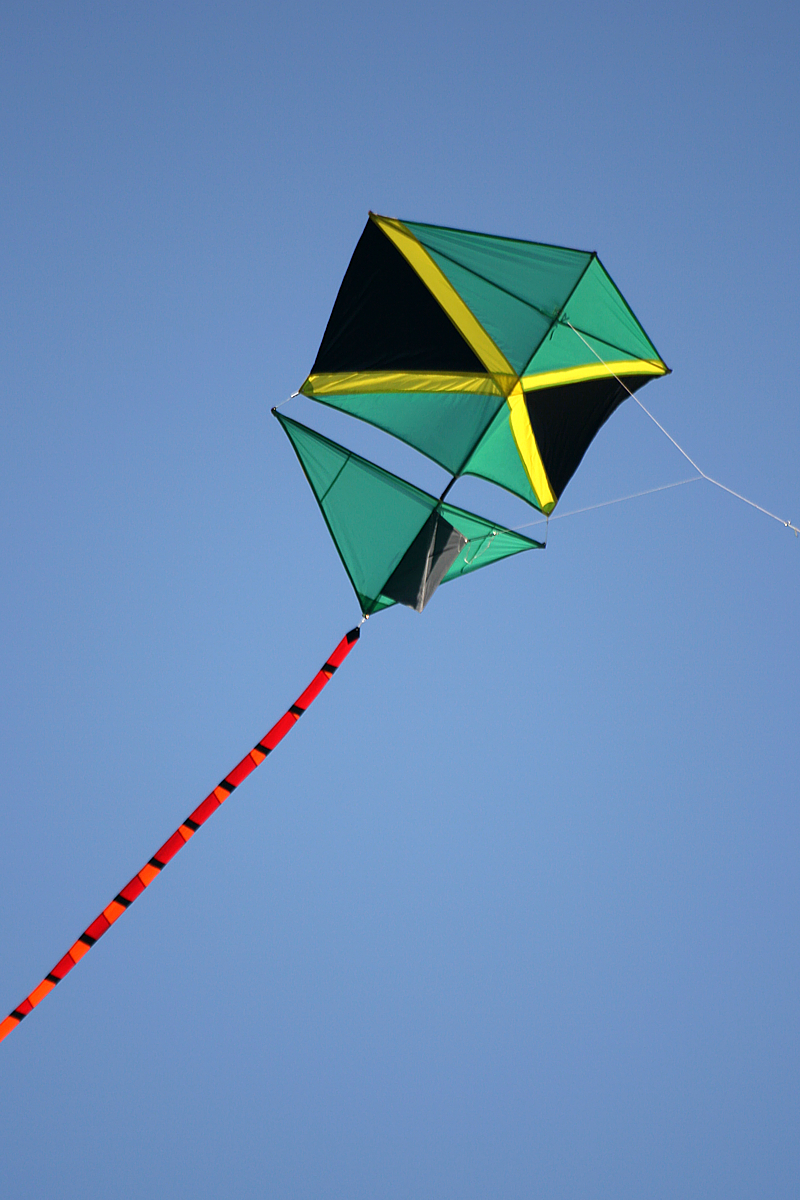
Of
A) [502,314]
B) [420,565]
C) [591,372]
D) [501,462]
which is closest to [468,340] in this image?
[502,314]

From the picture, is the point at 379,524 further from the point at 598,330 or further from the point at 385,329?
the point at 598,330

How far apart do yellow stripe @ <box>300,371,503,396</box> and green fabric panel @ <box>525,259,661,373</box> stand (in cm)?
52

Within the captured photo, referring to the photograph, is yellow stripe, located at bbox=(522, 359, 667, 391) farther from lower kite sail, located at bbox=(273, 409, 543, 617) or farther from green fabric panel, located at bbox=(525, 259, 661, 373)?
lower kite sail, located at bbox=(273, 409, 543, 617)

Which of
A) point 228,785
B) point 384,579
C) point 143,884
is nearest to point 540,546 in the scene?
point 384,579

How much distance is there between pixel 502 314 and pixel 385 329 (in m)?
1.15

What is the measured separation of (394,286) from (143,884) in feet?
20.0

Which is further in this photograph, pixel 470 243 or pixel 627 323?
pixel 627 323

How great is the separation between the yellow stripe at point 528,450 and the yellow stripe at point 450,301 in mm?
247

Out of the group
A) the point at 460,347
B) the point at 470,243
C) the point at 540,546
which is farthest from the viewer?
the point at 540,546

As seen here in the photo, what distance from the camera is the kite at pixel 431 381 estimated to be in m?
10.5

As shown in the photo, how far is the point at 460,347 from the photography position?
10.9 metres

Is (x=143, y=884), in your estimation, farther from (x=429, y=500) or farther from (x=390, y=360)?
(x=390, y=360)

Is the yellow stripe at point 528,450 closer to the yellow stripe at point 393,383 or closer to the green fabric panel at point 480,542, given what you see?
the yellow stripe at point 393,383

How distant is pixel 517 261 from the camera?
10.3 metres
